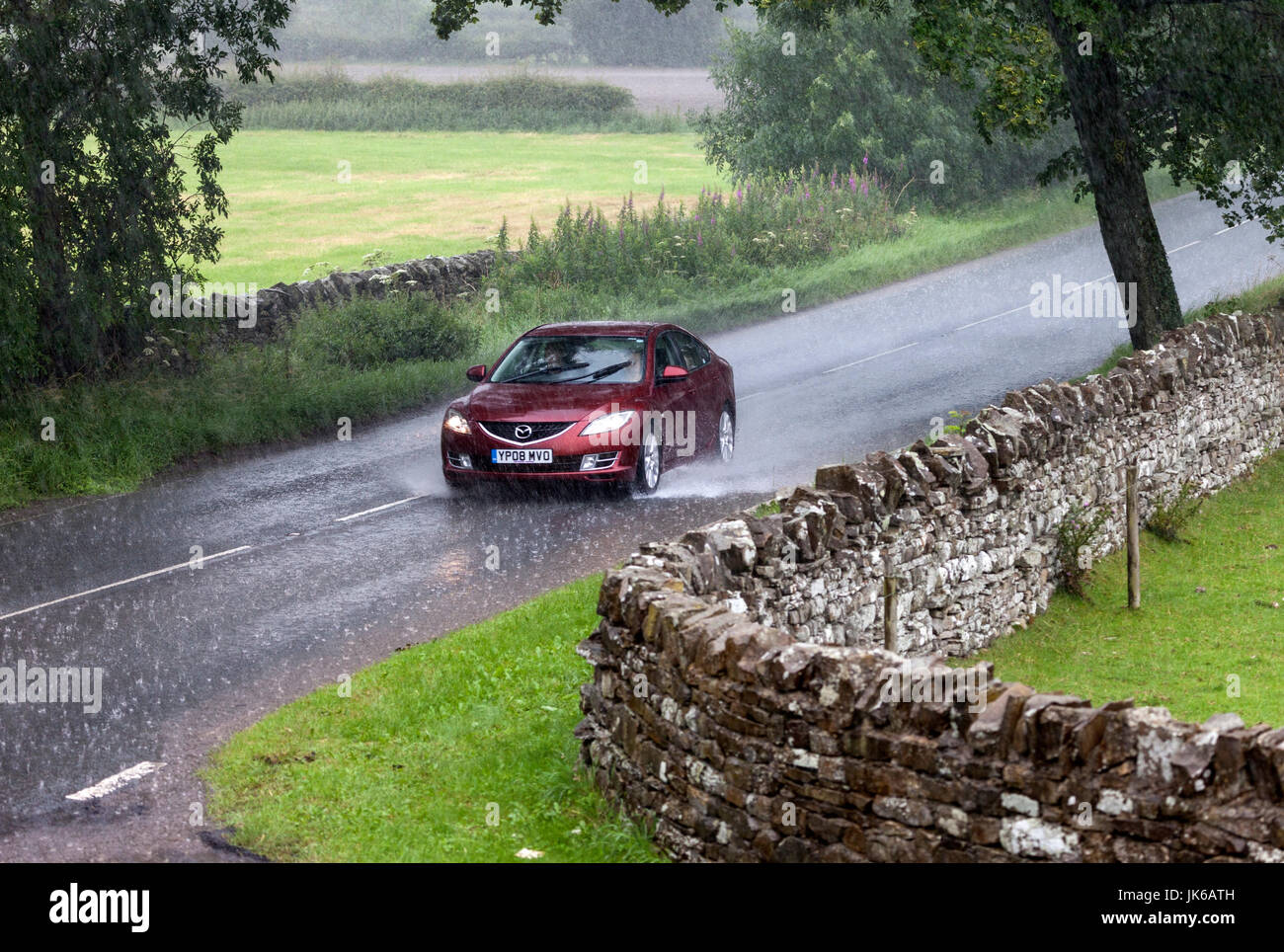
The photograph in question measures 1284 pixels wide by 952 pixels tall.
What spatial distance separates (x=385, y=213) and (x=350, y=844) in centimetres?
4142

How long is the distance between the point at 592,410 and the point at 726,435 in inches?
114

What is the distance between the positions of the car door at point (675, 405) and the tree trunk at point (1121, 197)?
6507mm

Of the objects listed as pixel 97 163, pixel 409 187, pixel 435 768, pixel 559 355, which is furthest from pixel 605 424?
pixel 409 187

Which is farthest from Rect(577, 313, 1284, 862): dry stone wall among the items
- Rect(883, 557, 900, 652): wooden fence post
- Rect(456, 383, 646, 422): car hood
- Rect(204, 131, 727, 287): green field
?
Rect(204, 131, 727, 287): green field

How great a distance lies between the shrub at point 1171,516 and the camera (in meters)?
15.6

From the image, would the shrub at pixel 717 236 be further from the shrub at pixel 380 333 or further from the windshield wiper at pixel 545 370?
the windshield wiper at pixel 545 370

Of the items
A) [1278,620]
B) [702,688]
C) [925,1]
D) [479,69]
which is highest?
[479,69]

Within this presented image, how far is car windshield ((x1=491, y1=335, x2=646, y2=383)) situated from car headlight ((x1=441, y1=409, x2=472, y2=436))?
2.88ft

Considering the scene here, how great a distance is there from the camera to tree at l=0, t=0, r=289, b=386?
18.0m

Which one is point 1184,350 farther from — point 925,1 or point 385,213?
point 385,213

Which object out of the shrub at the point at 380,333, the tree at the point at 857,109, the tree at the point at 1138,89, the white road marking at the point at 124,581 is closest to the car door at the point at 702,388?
the tree at the point at 1138,89

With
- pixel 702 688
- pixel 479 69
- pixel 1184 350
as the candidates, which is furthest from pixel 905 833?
pixel 479 69

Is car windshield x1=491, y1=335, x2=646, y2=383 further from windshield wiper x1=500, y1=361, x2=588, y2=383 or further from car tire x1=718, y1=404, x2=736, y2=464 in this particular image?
car tire x1=718, y1=404, x2=736, y2=464
